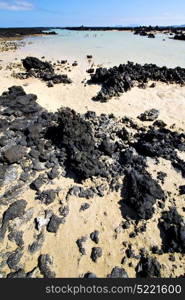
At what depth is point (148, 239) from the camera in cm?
577

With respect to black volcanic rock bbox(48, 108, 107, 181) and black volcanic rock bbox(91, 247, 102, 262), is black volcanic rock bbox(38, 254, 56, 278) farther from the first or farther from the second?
black volcanic rock bbox(48, 108, 107, 181)

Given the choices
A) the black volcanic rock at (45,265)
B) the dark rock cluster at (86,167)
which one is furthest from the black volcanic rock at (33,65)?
the black volcanic rock at (45,265)

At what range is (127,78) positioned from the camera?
Result: 15.3m

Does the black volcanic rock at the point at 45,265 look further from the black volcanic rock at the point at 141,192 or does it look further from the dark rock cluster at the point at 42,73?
the dark rock cluster at the point at 42,73

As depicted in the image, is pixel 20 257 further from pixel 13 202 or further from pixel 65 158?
pixel 65 158

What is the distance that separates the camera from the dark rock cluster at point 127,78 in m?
14.1

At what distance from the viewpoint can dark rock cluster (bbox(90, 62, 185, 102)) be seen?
14130 mm

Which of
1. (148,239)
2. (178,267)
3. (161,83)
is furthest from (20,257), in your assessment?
(161,83)

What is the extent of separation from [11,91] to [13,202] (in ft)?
28.5

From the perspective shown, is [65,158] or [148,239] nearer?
[148,239]

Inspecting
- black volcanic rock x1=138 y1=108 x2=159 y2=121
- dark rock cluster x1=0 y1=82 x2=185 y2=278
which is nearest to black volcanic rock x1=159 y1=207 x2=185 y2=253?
dark rock cluster x1=0 y1=82 x2=185 y2=278

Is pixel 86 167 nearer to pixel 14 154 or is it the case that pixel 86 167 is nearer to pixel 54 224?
pixel 54 224

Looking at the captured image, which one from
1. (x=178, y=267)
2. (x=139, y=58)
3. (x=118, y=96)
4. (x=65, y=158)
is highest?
(x=139, y=58)

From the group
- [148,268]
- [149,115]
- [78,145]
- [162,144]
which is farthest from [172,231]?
[149,115]
